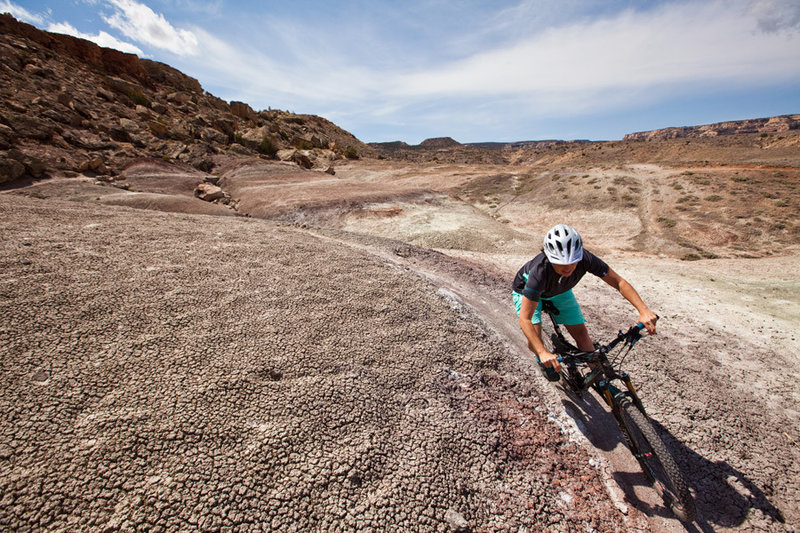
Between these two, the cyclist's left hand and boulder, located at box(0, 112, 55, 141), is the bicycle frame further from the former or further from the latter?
boulder, located at box(0, 112, 55, 141)

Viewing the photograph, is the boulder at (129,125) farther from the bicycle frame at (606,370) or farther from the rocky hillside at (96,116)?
the bicycle frame at (606,370)

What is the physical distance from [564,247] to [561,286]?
0.66 meters

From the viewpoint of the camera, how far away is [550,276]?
4.08m

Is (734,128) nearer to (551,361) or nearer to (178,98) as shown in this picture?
(178,98)

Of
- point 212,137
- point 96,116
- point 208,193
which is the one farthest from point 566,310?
point 212,137

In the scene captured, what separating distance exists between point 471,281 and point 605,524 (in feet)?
22.1

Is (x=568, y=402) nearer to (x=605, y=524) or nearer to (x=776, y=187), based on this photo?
(x=605, y=524)

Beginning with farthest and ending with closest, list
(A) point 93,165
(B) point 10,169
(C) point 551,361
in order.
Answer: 1. (A) point 93,165
2. (B) point 10,169
3. (C) point 551,361

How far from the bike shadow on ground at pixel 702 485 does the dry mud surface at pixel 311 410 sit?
0.9 inches

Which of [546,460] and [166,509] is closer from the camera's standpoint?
[166,509]

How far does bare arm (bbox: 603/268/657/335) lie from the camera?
11.9 feet

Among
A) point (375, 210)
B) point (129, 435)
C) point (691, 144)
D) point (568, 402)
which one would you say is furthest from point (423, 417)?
point (691, 144)

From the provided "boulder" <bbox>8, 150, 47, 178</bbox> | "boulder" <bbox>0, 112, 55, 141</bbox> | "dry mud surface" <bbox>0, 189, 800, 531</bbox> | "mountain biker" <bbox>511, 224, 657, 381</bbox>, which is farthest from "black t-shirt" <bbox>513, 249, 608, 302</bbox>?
"boulder" <bbox>0, 112, 55, 141</bbox>

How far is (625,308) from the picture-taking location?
27.5ft
